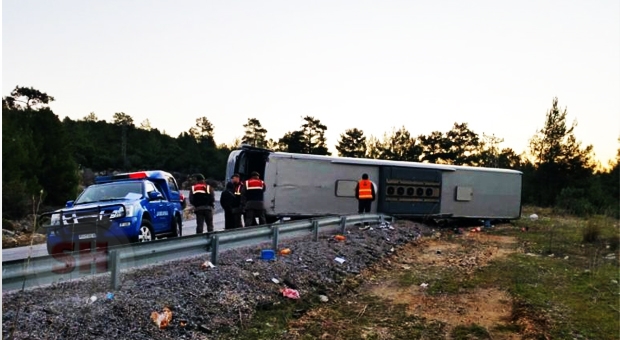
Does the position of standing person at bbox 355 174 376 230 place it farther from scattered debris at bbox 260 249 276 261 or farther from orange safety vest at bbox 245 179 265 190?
scattered debris at bbox 260 249 276 261

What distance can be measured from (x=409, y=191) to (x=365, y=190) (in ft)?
9.96

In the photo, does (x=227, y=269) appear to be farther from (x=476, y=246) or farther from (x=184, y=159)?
(x=184, y=159)

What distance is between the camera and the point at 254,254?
909 centimetres

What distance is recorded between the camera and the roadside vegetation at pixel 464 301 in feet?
19.3

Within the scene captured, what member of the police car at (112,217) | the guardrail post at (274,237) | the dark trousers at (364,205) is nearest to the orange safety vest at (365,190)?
the dark trousers at (364,205)

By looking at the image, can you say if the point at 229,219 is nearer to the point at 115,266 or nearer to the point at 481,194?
the point at 115,266

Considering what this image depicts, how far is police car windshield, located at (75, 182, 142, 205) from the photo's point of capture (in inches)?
393

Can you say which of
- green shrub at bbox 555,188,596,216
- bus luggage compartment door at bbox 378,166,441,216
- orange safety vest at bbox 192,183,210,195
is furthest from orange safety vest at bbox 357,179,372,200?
green shrub at bbox 555,188,596,216

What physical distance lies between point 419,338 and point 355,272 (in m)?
3.38

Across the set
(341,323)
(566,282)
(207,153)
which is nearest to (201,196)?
(341,323)

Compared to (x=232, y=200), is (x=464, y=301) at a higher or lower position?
lower

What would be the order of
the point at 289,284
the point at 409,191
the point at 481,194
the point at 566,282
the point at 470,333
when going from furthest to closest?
the point at 481,194
the point at 409,191
the point at 566,282
the point at 289,284
the point at 470,333

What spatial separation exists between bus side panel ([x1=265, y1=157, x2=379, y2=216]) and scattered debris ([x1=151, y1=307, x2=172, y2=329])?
10334 millimetres

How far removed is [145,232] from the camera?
9773 millimetres
